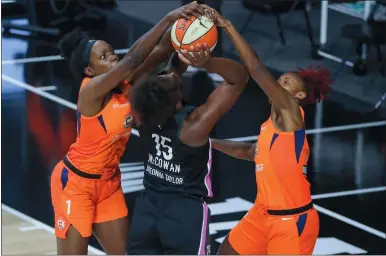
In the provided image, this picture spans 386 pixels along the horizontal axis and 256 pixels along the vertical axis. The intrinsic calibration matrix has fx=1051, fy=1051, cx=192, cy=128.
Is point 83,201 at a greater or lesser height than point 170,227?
lesser

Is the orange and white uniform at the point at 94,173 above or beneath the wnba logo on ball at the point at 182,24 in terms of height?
beneath

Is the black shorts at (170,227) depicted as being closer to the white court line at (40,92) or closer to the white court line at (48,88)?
the white court line at (40,92)

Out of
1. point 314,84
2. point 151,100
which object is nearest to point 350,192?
point 314,84

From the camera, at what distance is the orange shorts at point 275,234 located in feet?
21.4

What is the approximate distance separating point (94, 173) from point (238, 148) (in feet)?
3.17

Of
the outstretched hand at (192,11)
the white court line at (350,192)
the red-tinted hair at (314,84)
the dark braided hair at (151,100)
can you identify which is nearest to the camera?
the dark braided hair at (151,100)

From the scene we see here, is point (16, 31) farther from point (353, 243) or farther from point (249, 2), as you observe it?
point (353, 243)

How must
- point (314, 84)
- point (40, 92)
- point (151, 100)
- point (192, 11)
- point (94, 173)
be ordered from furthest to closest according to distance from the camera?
point (40, 92) < point (94, 173) < point (314, 84) < point (192, 11) < point (151, 100)

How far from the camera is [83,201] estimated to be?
6898mm

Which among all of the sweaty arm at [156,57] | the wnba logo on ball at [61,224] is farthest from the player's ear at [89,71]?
the wnba logo on ball at [61,224]

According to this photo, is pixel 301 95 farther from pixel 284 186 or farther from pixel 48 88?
pixel 48 88

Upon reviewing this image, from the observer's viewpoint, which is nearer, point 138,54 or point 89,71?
point 138,54

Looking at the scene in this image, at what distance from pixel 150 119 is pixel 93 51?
996 millimetres

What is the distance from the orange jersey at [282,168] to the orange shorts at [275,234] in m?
0.08
